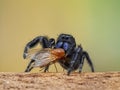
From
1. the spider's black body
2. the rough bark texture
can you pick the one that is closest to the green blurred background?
the spider's black body

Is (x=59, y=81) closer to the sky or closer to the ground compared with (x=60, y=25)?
closer to the ground

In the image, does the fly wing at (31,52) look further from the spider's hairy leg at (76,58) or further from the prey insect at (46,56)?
the spider's hairy leg at (76,58)

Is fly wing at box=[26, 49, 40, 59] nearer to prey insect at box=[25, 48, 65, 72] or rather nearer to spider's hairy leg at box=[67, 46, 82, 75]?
prey insect at box=[25, 48, 65, 72]

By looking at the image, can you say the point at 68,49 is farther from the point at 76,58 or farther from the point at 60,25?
the point at 60,25

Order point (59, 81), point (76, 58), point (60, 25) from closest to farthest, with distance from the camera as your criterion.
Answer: point (59, 81), point (76, 58), point (60, 25)

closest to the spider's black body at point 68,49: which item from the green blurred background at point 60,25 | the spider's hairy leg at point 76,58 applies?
the spider's hairy leg at point 76,58

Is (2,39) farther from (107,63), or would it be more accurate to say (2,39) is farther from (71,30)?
(107,63)

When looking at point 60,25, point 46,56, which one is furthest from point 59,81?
point 60,25
